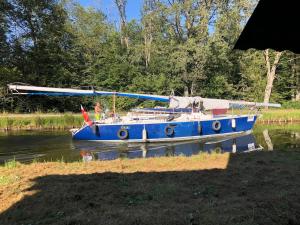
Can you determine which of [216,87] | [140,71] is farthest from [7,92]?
[216,87]

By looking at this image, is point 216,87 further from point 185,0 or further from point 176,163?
point 176,163

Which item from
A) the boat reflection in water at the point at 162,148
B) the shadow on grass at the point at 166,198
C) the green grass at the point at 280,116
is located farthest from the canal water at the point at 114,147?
the green grass at the point at 280,116

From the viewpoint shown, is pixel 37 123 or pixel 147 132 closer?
pixel 147 132

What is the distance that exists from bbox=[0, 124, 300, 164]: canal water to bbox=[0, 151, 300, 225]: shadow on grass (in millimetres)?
7918

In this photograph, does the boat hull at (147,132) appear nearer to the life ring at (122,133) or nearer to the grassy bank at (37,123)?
the life ring at (122,133)

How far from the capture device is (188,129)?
77.3 ft

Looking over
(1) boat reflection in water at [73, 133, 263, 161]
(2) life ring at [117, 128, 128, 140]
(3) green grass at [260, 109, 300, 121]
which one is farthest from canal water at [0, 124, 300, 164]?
(3) green grass at [260, 109, 300, 121]

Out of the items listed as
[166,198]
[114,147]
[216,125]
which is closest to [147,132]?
[114,147]

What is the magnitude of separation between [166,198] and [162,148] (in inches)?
523

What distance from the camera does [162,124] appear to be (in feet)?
76.5

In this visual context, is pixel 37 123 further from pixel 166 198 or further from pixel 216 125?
pixel 166 198

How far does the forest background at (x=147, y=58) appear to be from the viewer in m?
42.2

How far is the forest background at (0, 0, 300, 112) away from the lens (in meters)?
42.2

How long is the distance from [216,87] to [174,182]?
40.8 meters
